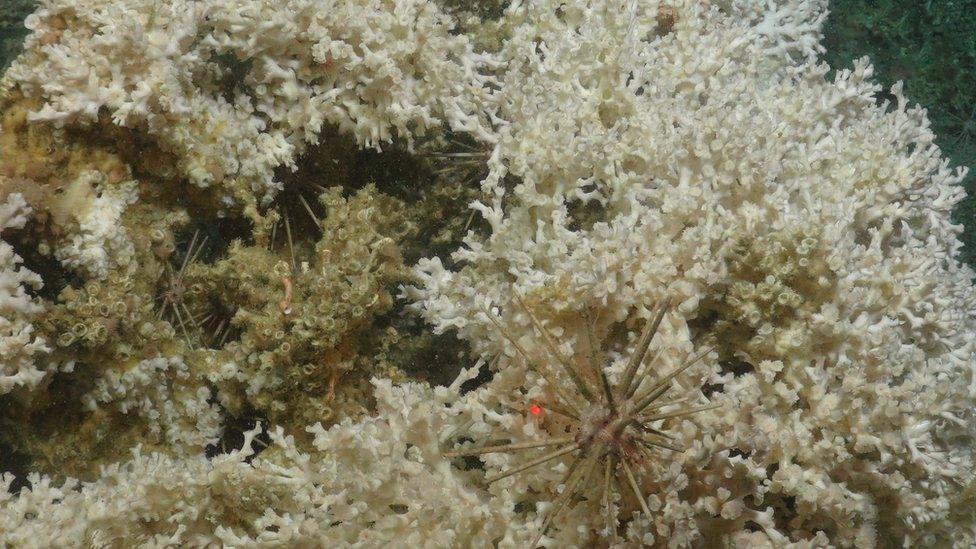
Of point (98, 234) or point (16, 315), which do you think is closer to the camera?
point (16, 315)

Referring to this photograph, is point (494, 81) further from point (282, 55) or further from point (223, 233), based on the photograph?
point (223, 233)

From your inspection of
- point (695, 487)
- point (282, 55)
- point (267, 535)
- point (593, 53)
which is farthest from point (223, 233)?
point (695, 487)

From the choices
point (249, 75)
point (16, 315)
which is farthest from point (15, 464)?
point (249, 75)

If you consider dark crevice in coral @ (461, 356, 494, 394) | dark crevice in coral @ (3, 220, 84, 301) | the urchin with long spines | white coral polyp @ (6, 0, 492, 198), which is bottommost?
dark crevice in coral @ (461, 356, 494, 394)

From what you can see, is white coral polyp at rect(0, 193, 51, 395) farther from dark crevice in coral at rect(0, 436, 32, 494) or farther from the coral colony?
dark crevice in coral at rect(0, 436, 32, 494)

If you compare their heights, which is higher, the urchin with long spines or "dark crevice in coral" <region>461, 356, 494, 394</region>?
the urchin with long spines

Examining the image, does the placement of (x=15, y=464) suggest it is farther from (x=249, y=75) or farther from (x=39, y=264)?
(x=249, y=75)

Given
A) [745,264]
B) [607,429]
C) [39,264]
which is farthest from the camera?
[39,264]

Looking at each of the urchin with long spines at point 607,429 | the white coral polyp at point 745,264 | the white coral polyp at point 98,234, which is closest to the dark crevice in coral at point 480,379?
the white coral polyp at point 745,264

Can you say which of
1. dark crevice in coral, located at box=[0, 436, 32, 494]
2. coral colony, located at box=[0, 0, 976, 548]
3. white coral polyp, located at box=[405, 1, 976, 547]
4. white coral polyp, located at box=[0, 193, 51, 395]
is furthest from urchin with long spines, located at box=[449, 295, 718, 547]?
dark crevice in coral, located at box=[0, 436, 32, 494]
